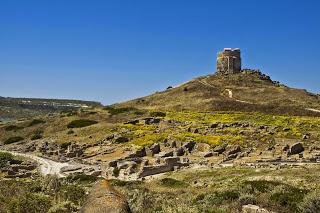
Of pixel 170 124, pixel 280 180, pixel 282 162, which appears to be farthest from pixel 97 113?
pixel 280 180

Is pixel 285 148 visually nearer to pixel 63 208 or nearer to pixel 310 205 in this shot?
pixel 310 205

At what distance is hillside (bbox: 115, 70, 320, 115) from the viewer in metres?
77.1

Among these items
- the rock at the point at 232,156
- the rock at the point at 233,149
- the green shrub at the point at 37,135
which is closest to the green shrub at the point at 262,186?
the rock at the point at 232,156

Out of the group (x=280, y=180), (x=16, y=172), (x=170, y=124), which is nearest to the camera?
(x=280, y=180)

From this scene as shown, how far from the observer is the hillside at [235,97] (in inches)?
3034

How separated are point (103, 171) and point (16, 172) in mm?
6525

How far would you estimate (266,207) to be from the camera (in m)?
15.1

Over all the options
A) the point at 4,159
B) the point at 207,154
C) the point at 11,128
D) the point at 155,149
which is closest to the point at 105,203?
the point at 207,154

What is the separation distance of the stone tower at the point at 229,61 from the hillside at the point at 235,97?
2.60 m

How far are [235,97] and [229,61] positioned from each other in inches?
868

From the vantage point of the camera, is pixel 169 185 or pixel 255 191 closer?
pixel 255 191

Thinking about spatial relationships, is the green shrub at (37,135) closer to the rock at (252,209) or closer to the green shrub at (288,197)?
the green shrub at (288,197)

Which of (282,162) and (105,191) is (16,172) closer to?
(282,162)

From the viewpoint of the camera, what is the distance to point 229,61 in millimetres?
107812
